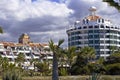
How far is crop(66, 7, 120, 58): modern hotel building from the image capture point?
152 metres

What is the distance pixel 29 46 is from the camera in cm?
16962

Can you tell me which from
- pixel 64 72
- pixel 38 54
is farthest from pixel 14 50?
pixel 64 72

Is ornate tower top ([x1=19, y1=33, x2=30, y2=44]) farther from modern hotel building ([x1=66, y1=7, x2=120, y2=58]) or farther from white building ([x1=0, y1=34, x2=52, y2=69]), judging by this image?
modern hotel building ([x1=66, y1=7, x2=120, y2=58])

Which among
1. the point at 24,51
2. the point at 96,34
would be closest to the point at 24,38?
the point at 24,51

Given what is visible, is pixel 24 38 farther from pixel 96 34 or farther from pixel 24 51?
pixel 96 34

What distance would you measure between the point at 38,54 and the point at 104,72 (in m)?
93.9

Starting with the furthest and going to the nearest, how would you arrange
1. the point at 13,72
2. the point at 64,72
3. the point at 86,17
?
the point at 86,17 → the point at 64,72 → the point at 13,72

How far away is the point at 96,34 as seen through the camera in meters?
154

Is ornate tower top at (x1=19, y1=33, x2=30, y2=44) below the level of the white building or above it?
above

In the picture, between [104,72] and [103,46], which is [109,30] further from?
[104,72]

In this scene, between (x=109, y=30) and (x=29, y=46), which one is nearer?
(x=109, y=30)

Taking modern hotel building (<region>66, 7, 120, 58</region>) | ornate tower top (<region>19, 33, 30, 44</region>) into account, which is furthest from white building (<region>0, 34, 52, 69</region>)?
modern hotel building (<region>66, 7, 120, 58</region>)

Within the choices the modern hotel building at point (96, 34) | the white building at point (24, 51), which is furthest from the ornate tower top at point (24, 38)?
the modern hotel building at point (96, 34)

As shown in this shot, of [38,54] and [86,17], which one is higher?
[86,17]
